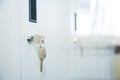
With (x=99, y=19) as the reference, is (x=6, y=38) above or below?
below

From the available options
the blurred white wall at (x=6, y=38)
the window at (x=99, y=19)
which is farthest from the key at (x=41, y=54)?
the window at (x=99, y=19)

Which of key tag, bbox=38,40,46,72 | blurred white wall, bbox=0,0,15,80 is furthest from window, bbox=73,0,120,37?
blurred white wall, bbox=0,0,15,80

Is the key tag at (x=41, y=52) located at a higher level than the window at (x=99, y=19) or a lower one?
lower

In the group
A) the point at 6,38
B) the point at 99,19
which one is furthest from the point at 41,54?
the point at 99,19

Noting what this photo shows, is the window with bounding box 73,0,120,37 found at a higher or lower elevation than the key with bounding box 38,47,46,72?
higher

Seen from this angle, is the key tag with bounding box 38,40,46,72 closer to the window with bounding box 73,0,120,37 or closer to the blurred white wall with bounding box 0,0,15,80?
the blurred white wall with bounding box 0,0,15,80

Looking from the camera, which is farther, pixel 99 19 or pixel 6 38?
pixel 99 19

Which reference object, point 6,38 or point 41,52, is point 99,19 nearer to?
point 41,52

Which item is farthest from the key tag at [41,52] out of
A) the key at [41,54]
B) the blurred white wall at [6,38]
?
the blurred white wall at [6,38]

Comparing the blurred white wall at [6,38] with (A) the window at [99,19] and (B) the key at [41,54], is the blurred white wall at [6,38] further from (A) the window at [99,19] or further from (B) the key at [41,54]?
(A) the window at [99,19]

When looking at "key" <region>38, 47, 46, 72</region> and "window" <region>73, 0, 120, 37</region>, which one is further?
"window" <region>73, 0, 120, 37</region>

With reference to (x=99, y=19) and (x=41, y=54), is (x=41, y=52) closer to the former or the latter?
(x=41, y=54)

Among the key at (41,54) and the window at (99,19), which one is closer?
the key at (41,54)

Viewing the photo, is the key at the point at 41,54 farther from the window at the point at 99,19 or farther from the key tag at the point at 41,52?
the window at the point at 99,19
